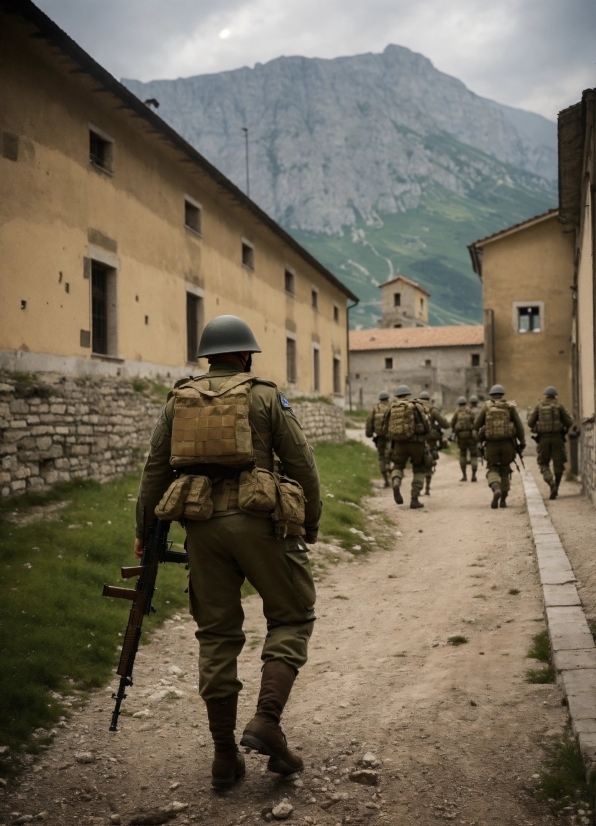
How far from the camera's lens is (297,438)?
144 inches

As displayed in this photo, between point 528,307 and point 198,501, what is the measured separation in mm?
27165

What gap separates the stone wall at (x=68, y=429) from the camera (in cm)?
945

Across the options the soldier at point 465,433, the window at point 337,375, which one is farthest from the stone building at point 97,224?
the window at point 337,375

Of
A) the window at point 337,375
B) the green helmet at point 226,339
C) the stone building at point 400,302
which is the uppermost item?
the stone building at point 400,302

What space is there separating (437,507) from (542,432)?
212 cm

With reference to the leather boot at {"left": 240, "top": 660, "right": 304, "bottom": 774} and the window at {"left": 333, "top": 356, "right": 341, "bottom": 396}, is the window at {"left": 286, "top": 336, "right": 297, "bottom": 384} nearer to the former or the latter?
the window at {"left": 333, "top": 356, "right": 341, "bottom": 396}

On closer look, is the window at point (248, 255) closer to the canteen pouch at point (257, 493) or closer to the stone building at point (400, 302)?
the canteen pouch at point (257, 493)

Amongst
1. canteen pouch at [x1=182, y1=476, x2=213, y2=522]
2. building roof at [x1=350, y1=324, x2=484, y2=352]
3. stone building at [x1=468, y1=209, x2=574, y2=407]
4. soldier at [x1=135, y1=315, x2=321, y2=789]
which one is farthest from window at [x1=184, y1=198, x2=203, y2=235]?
building roof at [x1=350, y1=324, x2=484, y2=352]

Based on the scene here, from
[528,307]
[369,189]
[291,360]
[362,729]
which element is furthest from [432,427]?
[369,189]

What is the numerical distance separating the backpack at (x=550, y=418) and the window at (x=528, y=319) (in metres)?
16.7

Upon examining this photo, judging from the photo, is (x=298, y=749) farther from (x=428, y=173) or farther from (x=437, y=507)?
(x=428, y=173)

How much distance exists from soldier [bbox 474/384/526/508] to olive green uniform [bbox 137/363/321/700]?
883cm

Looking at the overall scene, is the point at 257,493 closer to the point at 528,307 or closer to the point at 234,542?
the point at 234,542

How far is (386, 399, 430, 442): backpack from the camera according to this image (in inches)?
479
